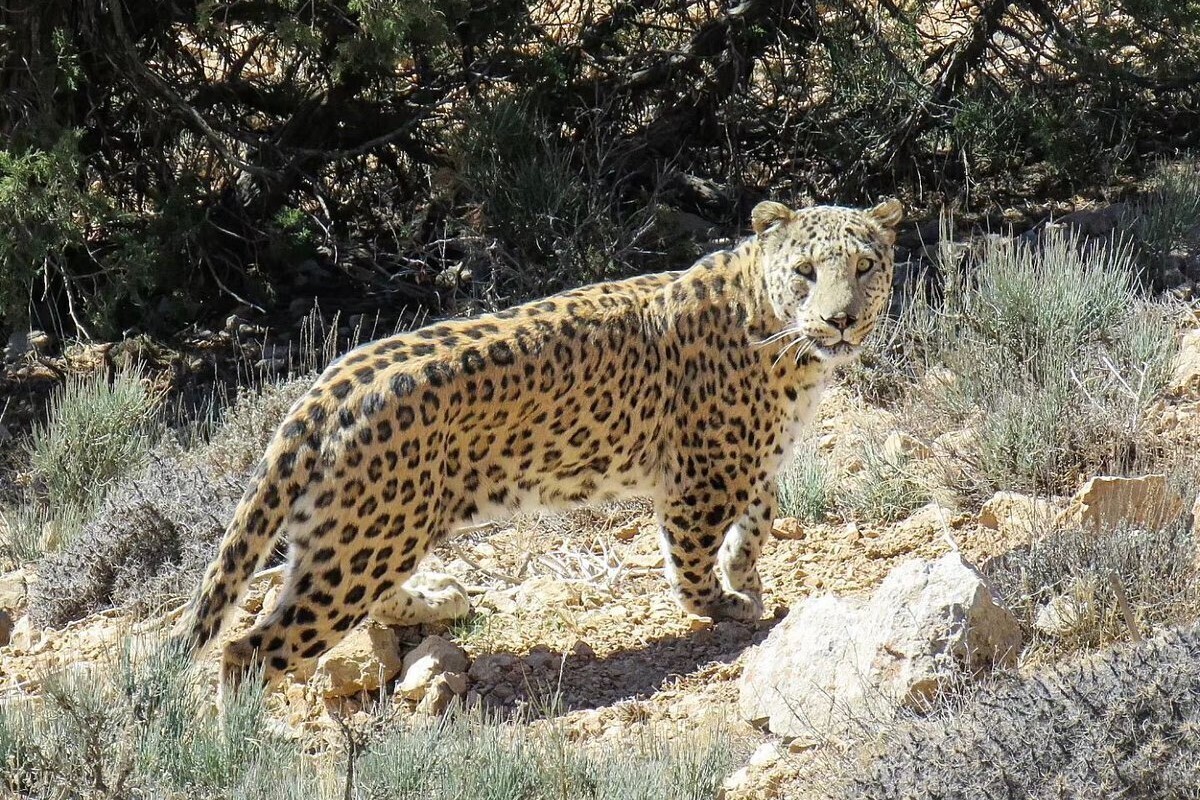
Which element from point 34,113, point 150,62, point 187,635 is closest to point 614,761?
point 187,635

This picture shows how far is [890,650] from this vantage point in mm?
5285

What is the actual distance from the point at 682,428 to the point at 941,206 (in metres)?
5.52

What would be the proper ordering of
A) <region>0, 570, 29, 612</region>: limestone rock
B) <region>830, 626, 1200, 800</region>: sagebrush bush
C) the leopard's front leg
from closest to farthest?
<region>830, 626, 1200, 800</region>: sagebrush bush < the leopard's front leg < <region>0, 570, 29, 612</region>: limestone rock

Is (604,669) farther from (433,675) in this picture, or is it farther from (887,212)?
(887,212)

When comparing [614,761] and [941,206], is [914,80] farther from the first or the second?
[614,761]

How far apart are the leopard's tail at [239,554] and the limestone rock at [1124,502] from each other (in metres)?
3.13

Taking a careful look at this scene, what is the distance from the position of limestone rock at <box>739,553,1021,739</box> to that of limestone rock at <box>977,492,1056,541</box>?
1146mm

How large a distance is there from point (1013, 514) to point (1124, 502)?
0.58 metres

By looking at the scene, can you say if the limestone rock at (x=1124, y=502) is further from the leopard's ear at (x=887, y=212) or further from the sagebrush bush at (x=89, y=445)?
the sagebrush bush at (x=89, y=445)

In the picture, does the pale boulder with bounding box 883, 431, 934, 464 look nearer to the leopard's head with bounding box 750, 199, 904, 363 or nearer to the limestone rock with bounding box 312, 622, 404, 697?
the leopard's head with bounding box 750, 199, 904, 363

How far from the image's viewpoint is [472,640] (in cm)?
686

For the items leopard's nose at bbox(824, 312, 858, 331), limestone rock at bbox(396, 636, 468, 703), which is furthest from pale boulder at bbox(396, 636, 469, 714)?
leopard's nose at bbox(824, 312, 858, 331)

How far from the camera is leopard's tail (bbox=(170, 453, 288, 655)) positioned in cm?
564

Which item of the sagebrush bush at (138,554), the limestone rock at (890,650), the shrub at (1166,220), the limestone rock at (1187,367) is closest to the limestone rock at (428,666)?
A: the limestone rock at (890,650)
